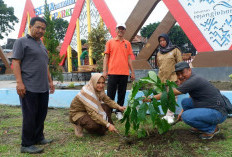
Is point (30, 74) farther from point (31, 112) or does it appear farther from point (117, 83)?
point (117, 83)

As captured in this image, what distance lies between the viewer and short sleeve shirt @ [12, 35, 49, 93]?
2.24 m

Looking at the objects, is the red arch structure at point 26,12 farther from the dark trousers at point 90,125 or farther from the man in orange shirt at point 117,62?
the dark trousers at point 90,125

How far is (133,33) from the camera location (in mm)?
7746

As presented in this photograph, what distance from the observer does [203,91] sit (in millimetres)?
2479

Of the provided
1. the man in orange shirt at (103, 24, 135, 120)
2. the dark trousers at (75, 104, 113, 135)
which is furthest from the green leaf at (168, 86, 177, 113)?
the man in orange shirt at (103, 24, 135, 120)

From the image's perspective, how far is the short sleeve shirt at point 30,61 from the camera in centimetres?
224

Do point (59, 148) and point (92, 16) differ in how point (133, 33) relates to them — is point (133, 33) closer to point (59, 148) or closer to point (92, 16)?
point (92, 16)

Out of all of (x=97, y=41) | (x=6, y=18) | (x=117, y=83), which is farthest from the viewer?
(x=6, y=18)

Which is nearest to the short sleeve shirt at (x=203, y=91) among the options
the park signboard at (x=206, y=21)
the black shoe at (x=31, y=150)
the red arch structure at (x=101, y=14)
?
the black shoe at (x=31, y=150)

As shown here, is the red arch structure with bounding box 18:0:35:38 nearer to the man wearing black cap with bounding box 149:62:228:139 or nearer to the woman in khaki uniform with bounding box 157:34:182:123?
the woman in khaki uniform with bounding box 157:34:182:123

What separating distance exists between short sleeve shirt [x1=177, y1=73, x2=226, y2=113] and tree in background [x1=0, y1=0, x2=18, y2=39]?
33.1m

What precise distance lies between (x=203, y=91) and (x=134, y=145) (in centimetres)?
106

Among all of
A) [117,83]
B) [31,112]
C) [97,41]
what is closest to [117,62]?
[117,83]

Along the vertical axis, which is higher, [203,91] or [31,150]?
[203,91]
